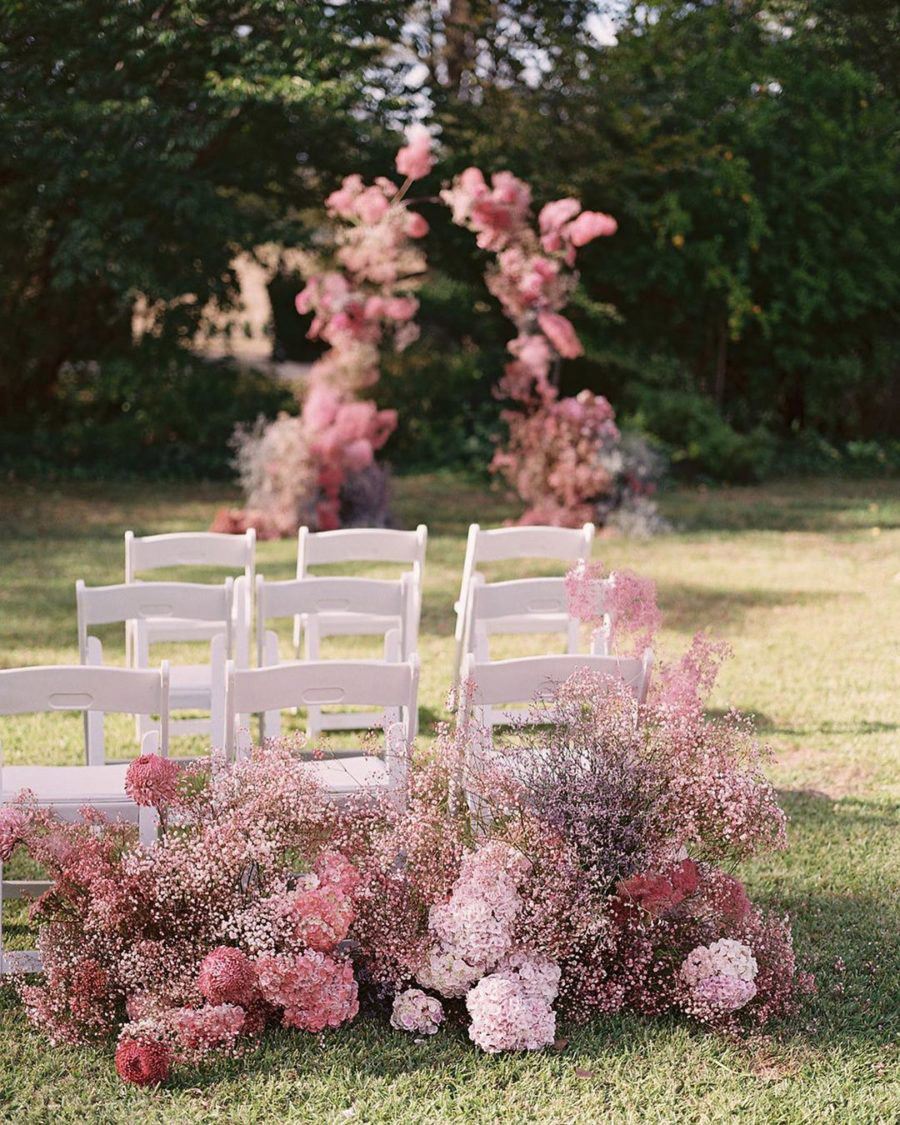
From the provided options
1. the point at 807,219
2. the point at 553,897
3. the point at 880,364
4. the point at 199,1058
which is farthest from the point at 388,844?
the point at 880,364

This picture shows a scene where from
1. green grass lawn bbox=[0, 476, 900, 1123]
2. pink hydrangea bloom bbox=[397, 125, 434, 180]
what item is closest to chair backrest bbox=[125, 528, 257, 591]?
green grass lawn bbox=[0, 476, 900, 1123]

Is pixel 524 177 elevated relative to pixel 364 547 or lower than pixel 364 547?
elevated

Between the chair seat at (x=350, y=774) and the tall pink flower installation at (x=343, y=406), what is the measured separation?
706cm

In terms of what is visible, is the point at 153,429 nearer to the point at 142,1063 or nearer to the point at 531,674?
the point at 531,674

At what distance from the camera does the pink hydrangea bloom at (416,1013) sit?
3564 millimetres

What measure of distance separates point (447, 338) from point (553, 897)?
14.1 meters

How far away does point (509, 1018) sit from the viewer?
3430mm

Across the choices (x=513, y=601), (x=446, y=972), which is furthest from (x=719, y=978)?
(x=513, y=601)

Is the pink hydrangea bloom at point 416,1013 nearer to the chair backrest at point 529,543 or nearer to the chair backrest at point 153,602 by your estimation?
the chair backrest at point 153,602

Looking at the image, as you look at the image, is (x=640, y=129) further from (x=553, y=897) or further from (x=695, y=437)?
(x=553, y=897)

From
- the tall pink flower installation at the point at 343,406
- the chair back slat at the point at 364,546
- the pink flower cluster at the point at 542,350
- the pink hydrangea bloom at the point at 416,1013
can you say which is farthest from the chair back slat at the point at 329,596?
the pink flower cluster at the point at 542,350

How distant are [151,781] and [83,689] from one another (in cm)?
30

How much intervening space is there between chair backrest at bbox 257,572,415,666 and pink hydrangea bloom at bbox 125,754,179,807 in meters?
1.33

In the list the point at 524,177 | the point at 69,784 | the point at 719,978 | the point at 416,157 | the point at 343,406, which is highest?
the point at 524,177
